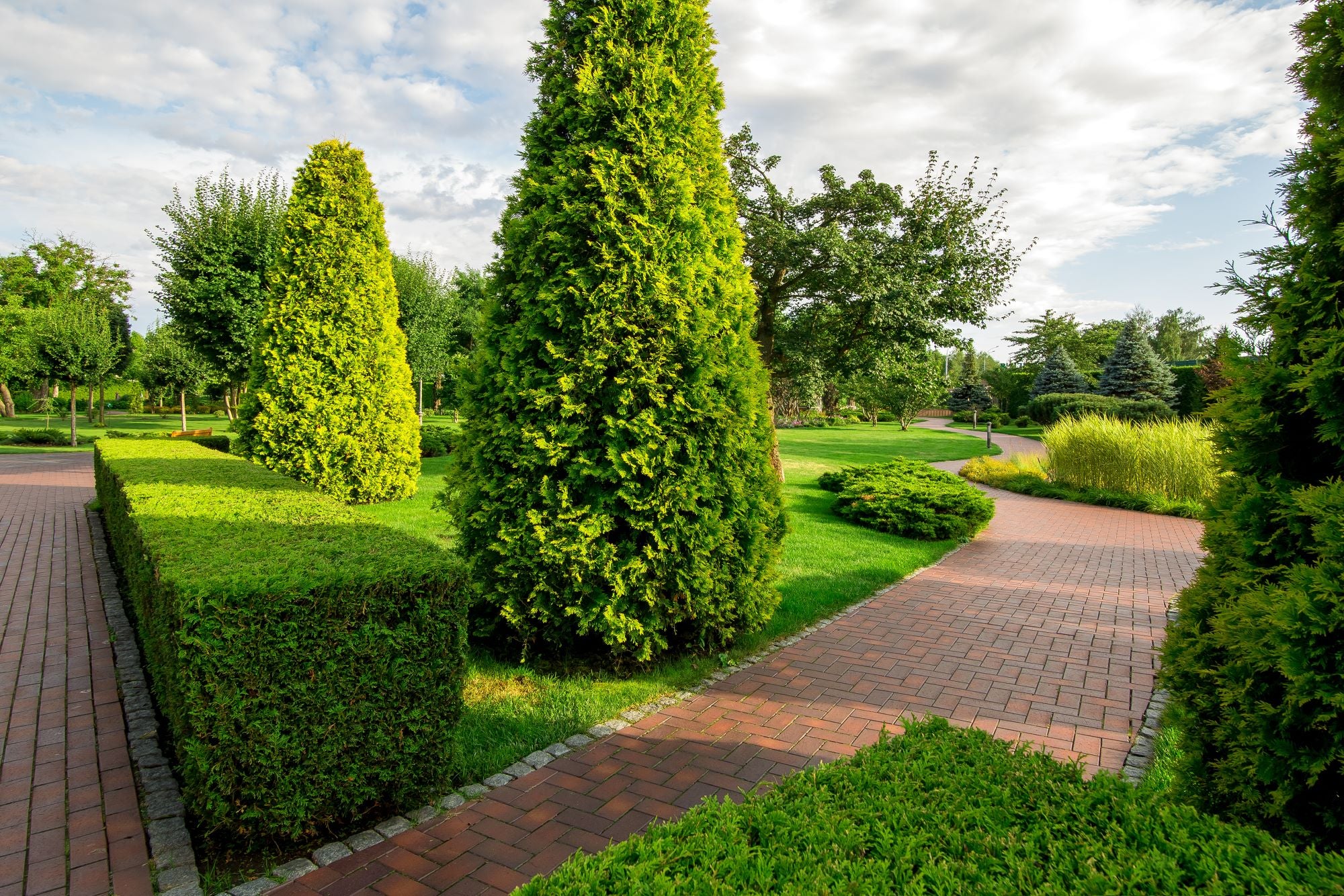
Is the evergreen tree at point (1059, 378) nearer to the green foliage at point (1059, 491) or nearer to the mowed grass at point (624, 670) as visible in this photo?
the green foliage at point (1059, 491)

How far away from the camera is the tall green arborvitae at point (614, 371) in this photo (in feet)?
16.1

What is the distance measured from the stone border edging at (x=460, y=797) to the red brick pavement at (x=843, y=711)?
7cm

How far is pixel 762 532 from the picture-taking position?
548 centimetres

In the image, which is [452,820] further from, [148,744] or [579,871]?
[148,744]

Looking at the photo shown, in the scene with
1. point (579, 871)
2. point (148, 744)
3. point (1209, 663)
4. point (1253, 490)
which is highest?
point (1253, 490)

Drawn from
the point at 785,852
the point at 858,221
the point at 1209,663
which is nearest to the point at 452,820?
the point at 785,852

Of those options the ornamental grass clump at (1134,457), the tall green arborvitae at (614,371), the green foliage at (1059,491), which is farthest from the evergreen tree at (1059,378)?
the tall green arborvitae at (614,371)

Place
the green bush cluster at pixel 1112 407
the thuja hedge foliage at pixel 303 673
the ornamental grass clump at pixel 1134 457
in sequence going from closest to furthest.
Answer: the thuja hedge foliage at pixel 303 673
the ornamental grass clump at pixel 1134 457
the green bush cluster at pixel 1112 407

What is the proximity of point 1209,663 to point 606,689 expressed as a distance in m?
3.45

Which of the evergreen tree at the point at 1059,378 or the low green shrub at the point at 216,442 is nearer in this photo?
the low green shrub at the point at 216,442

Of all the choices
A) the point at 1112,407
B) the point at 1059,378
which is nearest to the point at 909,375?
the point at 1112,407

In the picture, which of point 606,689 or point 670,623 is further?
point 670,623

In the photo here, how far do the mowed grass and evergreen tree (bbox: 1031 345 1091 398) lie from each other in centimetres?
3819

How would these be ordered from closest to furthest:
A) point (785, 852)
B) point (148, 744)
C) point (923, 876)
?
point (923, 876)
point (785, 852)
point (148, 744)
